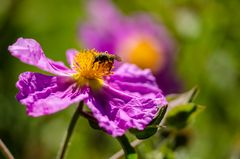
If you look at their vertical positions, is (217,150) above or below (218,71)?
below

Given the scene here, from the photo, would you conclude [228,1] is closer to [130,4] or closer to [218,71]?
[218,71]

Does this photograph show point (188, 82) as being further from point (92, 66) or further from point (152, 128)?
point (152, 128)

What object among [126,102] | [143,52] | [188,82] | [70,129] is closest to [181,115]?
[126,102]

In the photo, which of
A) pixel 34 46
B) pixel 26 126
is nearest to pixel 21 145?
pixel 26 126

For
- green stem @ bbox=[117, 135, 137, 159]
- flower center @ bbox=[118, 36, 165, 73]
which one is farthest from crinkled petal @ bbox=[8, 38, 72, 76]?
flower center @ bbox=[118, 36, 165, 73]

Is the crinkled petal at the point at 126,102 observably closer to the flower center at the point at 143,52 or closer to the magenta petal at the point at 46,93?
the magenta petal at the point at 46,93

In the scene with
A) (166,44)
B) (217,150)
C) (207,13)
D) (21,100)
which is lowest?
(217,150)

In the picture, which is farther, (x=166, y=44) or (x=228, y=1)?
(x=166, y=44)
